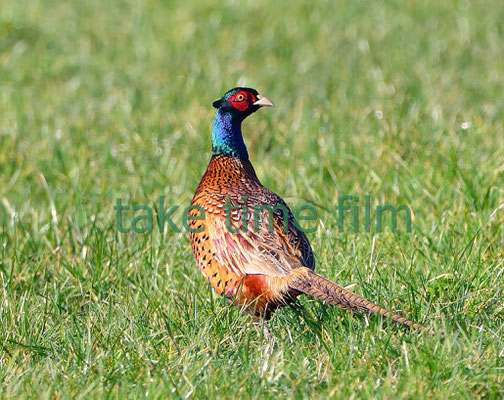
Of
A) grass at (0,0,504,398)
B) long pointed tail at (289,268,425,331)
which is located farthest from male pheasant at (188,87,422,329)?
grass at (0,0,504,398)

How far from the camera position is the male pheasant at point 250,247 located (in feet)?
12.0

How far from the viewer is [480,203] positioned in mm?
4879

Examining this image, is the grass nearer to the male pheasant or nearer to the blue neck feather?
the male pheasant

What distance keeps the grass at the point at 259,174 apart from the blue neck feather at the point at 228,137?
66cm

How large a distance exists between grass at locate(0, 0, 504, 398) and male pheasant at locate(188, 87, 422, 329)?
0.13 metres

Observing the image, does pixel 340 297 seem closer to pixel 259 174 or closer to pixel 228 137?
pixel 228 137

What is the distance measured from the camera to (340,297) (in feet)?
11.7

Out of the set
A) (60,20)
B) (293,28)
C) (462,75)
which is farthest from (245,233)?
(60,20)

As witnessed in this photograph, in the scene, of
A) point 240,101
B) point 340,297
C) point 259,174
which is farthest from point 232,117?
point 259,174

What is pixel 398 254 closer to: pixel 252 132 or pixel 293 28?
pixel 252 132

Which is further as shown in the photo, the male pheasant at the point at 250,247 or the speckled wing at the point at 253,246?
the speckled wing at the point at 253,246

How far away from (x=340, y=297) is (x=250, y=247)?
0.50 m

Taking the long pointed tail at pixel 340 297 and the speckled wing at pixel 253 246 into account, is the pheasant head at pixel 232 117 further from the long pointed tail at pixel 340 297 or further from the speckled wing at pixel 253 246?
the long pointed tail at pixel 340 297

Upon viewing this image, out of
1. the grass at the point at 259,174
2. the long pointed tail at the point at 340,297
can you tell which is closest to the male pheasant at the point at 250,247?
the long pointed tail at the point at 340,297
